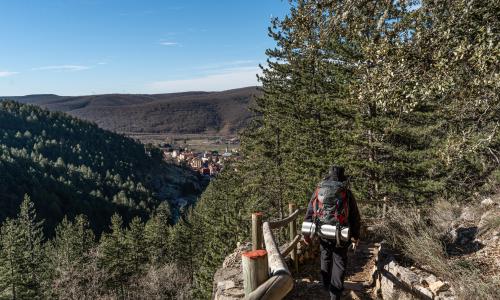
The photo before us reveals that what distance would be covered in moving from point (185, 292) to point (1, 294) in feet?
57.3

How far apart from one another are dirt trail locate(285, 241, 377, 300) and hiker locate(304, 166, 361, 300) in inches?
40.9

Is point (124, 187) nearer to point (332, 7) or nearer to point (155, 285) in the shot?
point (155, 285)

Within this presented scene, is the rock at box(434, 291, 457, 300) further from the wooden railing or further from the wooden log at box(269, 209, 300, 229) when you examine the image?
the wooden railing

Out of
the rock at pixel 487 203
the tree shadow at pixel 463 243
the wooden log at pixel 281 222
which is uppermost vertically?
the wooden log at pixel 281 222

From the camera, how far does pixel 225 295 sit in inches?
215

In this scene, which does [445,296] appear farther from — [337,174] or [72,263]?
[72,263]

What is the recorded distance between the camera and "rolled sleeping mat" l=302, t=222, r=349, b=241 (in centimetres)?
501

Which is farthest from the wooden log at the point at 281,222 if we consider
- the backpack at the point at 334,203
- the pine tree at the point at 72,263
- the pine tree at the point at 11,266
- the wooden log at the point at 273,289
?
the pine tree at the point at 11,266

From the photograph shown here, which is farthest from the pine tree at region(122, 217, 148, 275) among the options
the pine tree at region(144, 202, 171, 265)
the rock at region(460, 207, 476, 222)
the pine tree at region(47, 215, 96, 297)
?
the rock at region(460, 207, 476, 222)

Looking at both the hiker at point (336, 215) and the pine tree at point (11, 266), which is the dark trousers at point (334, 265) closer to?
the hiker at point (336, 215)

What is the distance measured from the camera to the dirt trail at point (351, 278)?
621 cm

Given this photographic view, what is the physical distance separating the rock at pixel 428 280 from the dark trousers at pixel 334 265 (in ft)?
3.90

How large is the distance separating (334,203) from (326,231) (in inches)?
16.9

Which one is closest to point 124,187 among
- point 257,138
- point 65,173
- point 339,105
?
point 65,173
